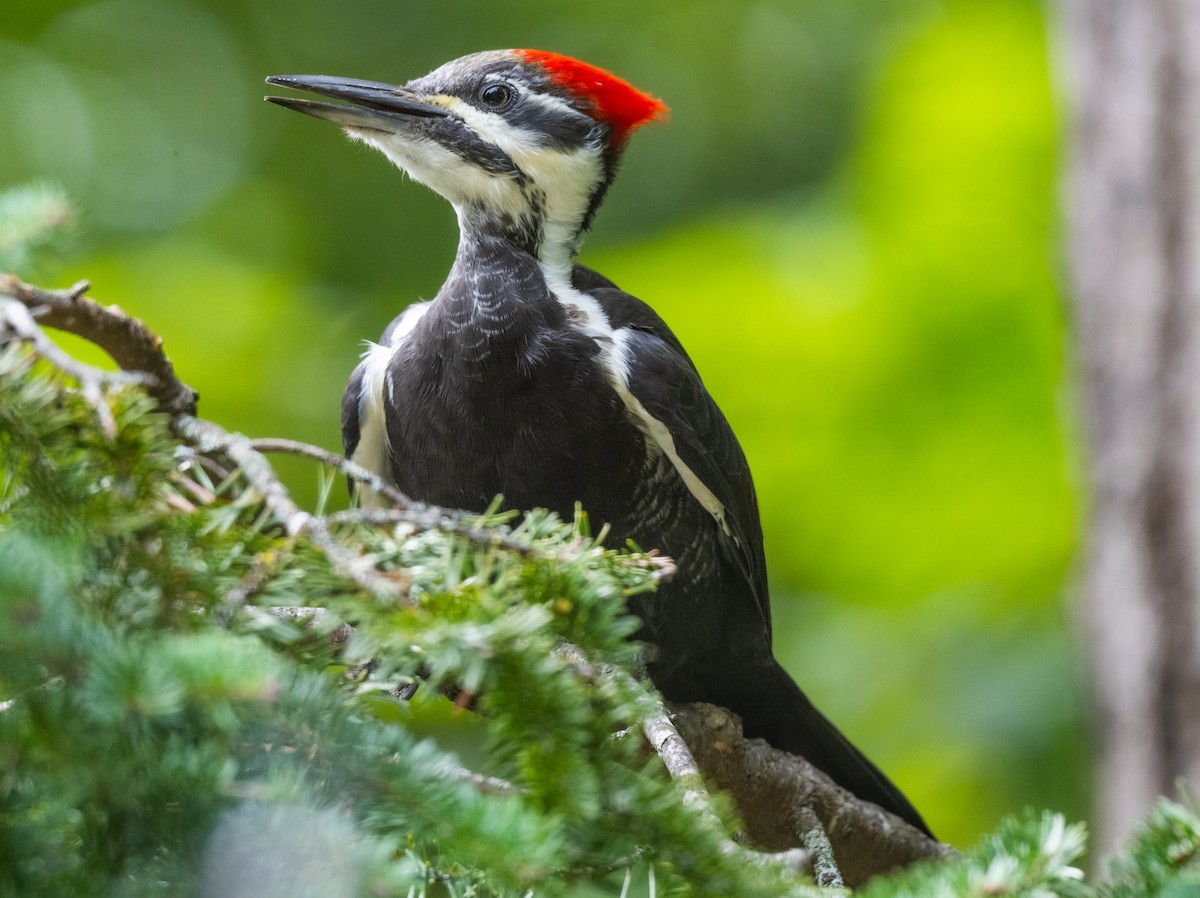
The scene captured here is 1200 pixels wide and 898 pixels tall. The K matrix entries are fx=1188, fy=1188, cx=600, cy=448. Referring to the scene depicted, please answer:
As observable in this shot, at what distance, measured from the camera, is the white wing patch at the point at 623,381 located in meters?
2.20

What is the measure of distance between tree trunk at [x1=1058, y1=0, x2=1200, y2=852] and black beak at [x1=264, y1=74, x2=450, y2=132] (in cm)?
187

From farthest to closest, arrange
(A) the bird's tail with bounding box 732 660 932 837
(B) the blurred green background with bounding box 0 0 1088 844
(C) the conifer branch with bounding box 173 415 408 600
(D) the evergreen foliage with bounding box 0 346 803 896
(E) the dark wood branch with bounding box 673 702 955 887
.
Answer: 1. (B) the blurred green background with bounding box 0 0 1088 844
2. (A) the bird's tail with bounding box 732 660 932 837
3. (E) the dark wood branch with bounding box 673 702 955 887
4. (C) the conifer branch with bounding box 173 415 408 600
5. (D) the evergreen foliage with bounding box 0 346 803 896

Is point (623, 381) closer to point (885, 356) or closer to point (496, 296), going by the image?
point (496, 296)

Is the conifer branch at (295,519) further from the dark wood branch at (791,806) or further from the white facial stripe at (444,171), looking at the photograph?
the white facial stripe at (444,171)

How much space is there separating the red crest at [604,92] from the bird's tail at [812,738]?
3.97ft

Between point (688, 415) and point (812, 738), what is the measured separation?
2.51ft

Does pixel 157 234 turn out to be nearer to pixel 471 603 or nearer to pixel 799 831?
pixel 799 831

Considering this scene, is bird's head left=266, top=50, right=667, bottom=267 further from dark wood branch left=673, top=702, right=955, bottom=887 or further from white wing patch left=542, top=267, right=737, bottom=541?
dark wood branch left=673, top=702, right=955, bottom=887

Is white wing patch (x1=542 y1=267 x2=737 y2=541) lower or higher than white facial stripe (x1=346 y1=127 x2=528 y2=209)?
lower

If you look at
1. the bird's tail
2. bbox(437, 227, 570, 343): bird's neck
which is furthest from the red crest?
the bird's tail

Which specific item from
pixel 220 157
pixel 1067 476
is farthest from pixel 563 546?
pixel 220 157

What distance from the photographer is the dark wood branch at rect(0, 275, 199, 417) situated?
4.48 feet

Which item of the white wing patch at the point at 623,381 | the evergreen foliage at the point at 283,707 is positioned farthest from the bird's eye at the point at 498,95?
the evergreen foliage at the point at 283,707

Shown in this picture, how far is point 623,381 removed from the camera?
219 cm
